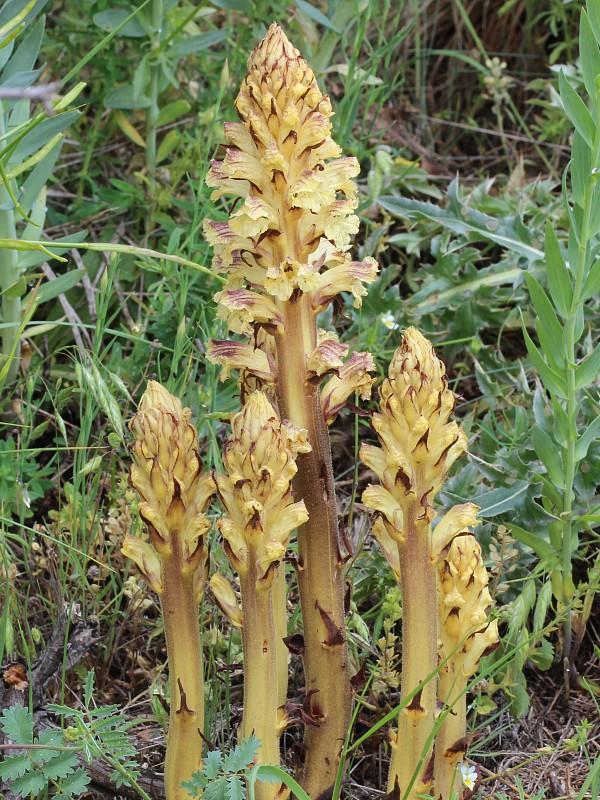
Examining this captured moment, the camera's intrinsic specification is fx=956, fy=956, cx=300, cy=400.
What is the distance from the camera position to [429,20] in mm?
4539

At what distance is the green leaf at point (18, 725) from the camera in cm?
176

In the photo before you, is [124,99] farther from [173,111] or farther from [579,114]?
[579,114]

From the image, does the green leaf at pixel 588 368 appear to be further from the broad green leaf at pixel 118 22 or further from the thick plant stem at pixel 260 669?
the broad green leaf at pixel 118 22

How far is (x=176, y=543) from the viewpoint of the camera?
1.78 meters

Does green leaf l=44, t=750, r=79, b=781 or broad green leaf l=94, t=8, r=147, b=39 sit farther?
broad green leaf l=94, t=8, r=147, b=39

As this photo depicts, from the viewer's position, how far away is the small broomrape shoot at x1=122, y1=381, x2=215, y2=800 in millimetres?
1738

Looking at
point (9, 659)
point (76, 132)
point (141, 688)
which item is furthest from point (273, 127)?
point (76, 132)

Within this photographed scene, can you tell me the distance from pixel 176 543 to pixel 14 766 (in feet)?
1.63

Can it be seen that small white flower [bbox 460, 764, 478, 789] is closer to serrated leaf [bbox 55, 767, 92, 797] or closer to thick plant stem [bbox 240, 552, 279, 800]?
thick plant stem [bbox 240, 552, 279, 800]

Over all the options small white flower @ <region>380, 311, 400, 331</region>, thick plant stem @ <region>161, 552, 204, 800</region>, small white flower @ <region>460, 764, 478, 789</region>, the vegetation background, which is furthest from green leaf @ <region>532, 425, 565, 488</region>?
thick plant stem @ <region>161, 552, 204, 800</region>

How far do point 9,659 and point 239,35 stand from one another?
8.44ft

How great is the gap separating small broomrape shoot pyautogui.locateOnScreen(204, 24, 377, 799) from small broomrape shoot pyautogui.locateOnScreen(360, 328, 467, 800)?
12cm

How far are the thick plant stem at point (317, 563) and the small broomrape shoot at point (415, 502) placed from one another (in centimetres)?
11

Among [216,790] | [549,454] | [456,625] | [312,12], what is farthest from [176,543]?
[312,12]
